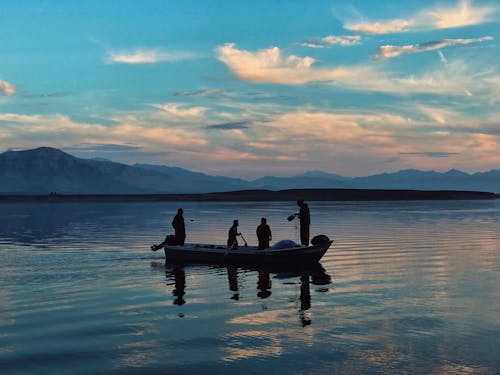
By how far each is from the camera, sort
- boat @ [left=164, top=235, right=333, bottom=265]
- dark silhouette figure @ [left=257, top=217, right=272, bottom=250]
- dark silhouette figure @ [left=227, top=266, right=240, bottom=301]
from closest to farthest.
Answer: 1. dark silhouette figure @ [left=227, top=266, right=240, bottom=301]
2. boat @ [left=164, top=235, right=333, bottom=265]
3. dark silhouette figure @ [left=257, top=217, right=272, bottom=250]

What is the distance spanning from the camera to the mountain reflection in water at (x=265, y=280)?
62.3 feet

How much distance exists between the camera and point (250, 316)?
656 inches

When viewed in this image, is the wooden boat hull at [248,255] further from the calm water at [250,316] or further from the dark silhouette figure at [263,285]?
the dark silhouette figure at [263,285]

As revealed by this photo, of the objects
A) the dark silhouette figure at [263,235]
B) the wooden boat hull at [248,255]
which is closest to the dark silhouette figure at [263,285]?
the wooden boat hull at [248,255]

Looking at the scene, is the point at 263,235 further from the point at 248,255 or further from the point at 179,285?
the point at 179,285

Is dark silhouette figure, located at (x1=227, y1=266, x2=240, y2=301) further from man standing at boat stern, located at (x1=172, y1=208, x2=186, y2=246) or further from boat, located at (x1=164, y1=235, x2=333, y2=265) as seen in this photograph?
man standing at boat stern, located at (x1=172, y1=208, x2=186, y2=246)

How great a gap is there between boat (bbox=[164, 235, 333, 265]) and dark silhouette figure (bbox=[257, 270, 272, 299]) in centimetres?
133

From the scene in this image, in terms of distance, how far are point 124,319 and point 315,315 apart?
5.29 m

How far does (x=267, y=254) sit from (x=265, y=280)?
4050 millimetres

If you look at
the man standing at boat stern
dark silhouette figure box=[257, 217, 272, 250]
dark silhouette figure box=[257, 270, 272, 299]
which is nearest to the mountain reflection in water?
dark silhouette figure box=[257, 270, 272, 299]

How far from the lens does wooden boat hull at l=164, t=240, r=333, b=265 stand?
28.0m

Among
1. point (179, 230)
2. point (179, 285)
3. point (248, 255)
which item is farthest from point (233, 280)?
point (179, 230)

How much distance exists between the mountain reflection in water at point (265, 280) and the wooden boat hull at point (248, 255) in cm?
44

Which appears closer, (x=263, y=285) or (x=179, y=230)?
(x=263, y=285)
